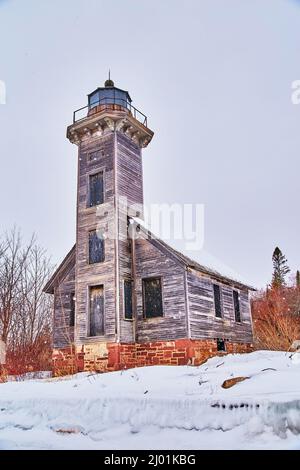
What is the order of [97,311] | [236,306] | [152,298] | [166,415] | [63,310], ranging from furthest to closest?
[236,306]
[63,310]
[152,298]
[97,311]
[166,415]

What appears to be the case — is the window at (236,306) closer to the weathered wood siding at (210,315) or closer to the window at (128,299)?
the weathered wood siding at (210,315)

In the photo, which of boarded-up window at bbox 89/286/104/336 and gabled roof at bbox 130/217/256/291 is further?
boarded-up window at bbox 89/286/104/336

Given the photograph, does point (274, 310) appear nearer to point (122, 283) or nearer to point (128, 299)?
point (128, 299)

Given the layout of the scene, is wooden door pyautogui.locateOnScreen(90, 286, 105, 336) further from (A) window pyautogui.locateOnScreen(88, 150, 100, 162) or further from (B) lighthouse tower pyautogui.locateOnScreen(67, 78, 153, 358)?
(A) window pyautogui.locateOnScreen(88, 150, 100, 162)

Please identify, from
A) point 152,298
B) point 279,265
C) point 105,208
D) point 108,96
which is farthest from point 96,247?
point 279,265

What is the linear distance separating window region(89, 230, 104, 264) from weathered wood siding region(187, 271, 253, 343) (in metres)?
3.98

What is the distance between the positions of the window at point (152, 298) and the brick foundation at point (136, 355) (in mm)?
1249

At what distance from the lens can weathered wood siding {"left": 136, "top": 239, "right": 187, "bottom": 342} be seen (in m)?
15.3

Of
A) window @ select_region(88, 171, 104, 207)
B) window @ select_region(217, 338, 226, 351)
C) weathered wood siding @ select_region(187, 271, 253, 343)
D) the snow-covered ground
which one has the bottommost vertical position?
the snow-covered ground

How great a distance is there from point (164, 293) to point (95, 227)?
14.2 ft

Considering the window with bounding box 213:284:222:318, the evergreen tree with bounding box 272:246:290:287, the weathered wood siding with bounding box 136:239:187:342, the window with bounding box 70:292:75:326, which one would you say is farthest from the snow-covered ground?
the evergreen tree with bounding box 272:246:290:287

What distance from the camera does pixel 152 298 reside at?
53.2 ft

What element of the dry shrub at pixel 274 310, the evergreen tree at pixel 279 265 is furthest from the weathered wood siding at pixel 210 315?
the evergreen tree at pixel 279 265

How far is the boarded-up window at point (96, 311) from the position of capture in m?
15.8
